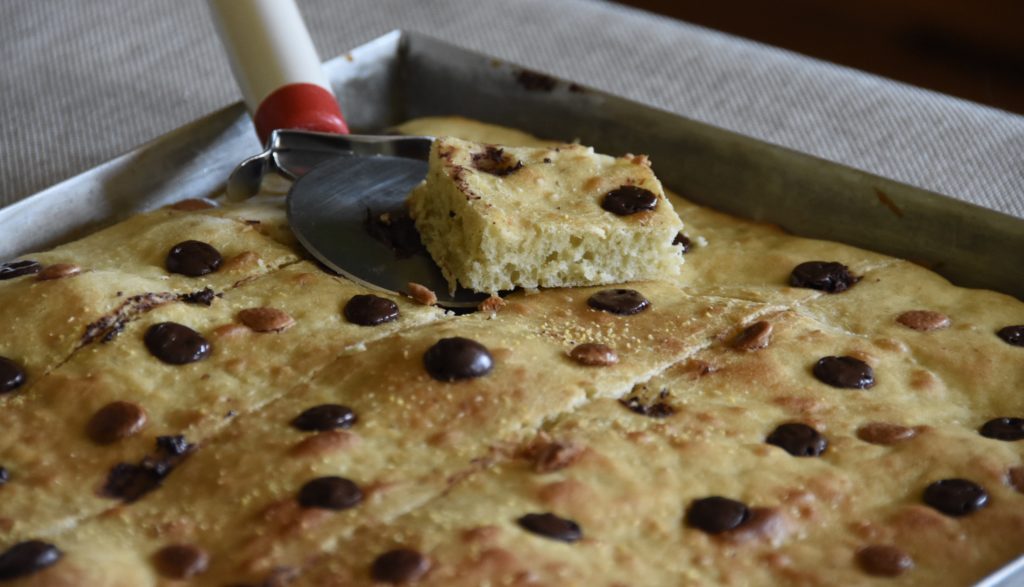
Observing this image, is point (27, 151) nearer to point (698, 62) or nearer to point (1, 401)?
point (1, 401)

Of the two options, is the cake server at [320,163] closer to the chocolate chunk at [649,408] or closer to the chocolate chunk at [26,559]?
the chocolate chunk at [649,408]

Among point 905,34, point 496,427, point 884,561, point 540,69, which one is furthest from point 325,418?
point 905,34

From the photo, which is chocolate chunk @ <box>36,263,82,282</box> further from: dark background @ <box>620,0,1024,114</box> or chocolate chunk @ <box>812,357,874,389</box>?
dark background @ <box>620,0,1024,114</box>

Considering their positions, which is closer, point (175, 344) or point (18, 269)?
point (175, 344)

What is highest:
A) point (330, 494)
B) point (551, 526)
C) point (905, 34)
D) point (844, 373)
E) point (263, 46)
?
point (263, 46)

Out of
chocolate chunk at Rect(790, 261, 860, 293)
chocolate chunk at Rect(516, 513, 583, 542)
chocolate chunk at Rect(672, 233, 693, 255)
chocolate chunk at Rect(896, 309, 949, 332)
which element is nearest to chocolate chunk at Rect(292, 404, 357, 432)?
chocolate chunk at Rect(516, 513, 583, 542)

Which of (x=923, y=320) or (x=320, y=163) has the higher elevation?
(x=320, y=163)

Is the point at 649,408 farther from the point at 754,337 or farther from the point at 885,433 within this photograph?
the point at 885,433
